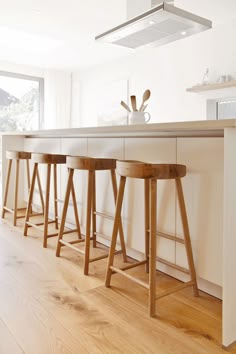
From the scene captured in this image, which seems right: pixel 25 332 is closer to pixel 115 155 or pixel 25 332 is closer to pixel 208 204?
pixel 208 204

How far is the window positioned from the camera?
6.16 metres

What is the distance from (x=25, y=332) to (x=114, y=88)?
505 cm

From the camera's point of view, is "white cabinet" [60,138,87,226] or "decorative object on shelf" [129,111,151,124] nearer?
"decorative object on shelf" [129,111,151,124]

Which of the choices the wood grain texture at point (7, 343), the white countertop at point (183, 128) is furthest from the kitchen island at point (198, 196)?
the wood grain texture at point (7, 343)

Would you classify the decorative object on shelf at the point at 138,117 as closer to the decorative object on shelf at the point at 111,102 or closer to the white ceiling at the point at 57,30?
the white ceiling at the point at 57,30

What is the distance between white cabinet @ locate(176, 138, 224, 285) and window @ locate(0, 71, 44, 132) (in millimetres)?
5100

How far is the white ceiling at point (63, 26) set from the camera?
3.68 metres

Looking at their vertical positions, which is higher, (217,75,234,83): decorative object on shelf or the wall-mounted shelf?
(217,75,234,83): decorative object on shelf

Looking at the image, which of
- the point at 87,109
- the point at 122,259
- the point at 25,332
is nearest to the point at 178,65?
the point at 87,109

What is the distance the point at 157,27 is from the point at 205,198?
5.19 ft

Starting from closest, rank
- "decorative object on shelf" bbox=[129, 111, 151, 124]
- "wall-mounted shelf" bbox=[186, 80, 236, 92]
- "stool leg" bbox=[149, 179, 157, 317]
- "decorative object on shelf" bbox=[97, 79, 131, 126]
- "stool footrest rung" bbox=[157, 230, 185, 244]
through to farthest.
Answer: "stool leg" bbox=[149, 179, 157, 317], "stool footrest rung" bbox=[157, 230, 185, 244], "decorative object on shelf" bbox=[129, 111, 151, 124], "wall-mounted shelf" bbox=[186, 80, 236, 92], "decorative object on shelf" bbox=[97, 79, 131, 126]

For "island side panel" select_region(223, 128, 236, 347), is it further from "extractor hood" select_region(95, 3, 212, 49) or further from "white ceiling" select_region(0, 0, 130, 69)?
"white ceiling" select_region(0, 0, 130, 69)

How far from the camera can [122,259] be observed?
2.31m

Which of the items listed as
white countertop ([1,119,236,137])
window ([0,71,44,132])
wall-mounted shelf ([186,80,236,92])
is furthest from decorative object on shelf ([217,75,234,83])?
window ([0,71,44,132])
